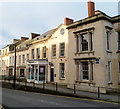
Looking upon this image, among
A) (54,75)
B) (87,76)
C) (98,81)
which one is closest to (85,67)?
(87,76)

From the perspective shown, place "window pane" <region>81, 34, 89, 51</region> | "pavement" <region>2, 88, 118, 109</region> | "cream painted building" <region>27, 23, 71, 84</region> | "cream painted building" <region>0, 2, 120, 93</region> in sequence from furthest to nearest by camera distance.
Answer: "cream painted building" <region>27, 23, 71, 84</region>
"window pane" <region>81, 34, 89, 51</region>
"cream painted building" <region>0, 2, 120, 93</region>
"pavement" <region>2, 88, 118, 109</region>

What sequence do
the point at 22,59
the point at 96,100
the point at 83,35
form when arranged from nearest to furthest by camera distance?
the point at 96,100 → the point at 83,35 → the point at 22,59

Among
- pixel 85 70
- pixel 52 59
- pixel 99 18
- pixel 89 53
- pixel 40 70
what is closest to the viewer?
pixel 99 18

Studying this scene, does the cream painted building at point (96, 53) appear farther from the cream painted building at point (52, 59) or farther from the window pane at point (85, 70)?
the cream painted building at point (52, 59)

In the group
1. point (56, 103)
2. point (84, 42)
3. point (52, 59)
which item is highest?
point (84, 42)

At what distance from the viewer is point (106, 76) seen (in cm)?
1477

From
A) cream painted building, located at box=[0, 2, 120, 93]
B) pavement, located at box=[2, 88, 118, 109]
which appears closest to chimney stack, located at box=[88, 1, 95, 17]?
cream painted building, located at box=[0, 2, 120, 93]

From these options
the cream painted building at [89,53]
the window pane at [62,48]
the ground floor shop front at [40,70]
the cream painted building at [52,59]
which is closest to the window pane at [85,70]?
the cream painted building at [89,53]

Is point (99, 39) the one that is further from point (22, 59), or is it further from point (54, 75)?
point (22, 59)

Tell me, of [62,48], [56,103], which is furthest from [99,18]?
[56,103]

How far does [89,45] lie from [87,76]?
3671mm

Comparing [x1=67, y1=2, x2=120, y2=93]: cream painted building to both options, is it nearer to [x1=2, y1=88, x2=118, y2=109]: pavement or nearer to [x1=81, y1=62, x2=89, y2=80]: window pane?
[x1=81, y1=62, x2=89, y2=80]: window pane

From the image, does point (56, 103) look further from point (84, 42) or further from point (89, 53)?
point (84, 42)

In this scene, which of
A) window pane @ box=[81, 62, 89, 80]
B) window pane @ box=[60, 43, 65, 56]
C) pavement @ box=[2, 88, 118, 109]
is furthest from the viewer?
window pane @ box=[60, 43, 65, 56]
